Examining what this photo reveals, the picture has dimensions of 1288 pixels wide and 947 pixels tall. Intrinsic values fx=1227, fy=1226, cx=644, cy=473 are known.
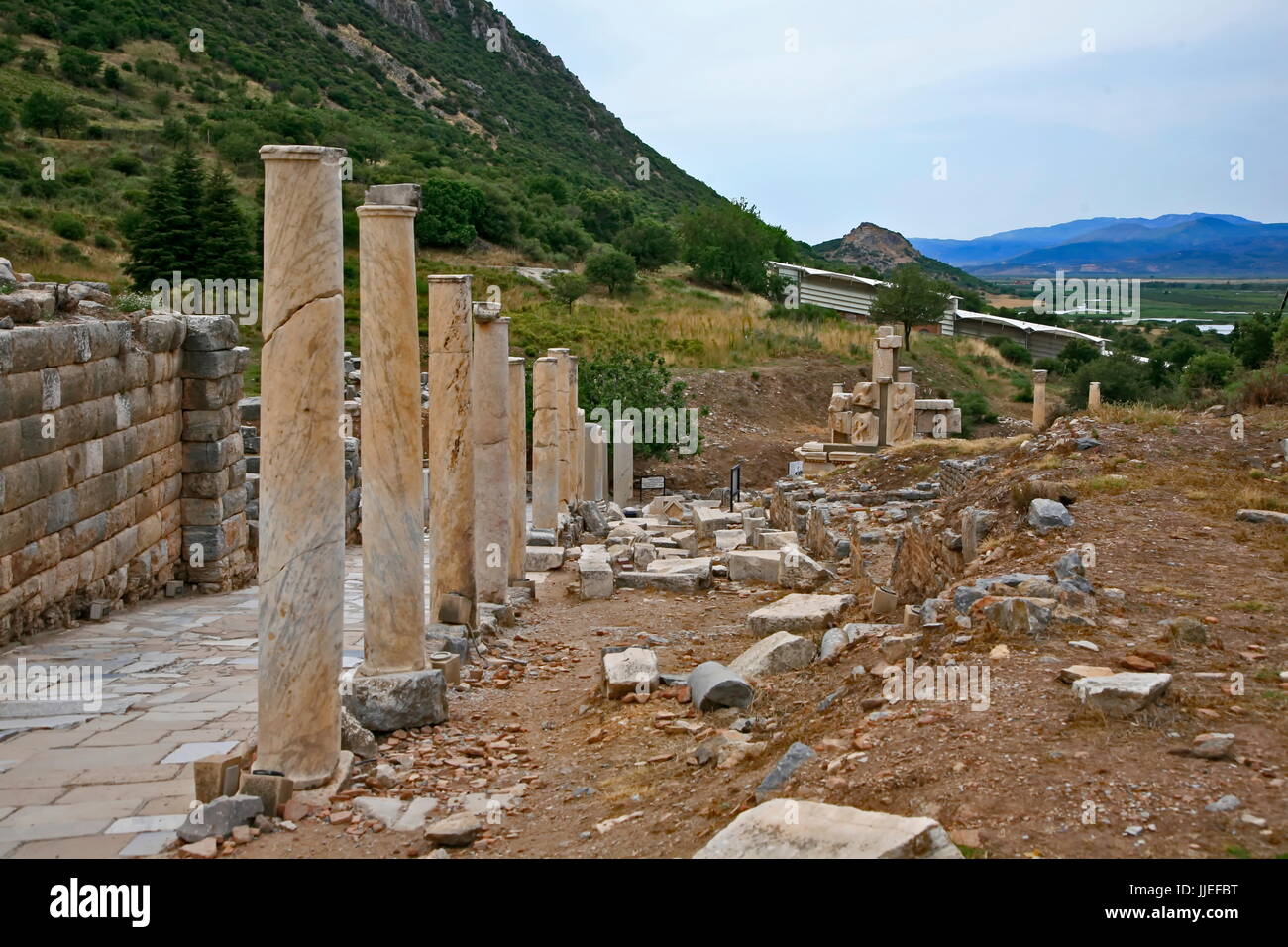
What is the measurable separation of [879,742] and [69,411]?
28.2ft

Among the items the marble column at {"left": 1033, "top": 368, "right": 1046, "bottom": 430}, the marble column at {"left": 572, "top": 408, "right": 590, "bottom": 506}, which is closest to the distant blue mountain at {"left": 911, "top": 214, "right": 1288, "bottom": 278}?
the marble column at {"left": 1033, "top": 368, "right": 1046, "bottom": 430}

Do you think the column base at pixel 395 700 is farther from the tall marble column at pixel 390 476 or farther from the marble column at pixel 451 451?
the marble column at pixel 451 451

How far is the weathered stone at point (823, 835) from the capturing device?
4520 millimetres

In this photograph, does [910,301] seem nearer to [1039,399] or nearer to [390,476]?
[1039,399]

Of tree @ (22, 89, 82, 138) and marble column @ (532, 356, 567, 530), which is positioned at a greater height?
tree @ (22, 89, 82, 138)

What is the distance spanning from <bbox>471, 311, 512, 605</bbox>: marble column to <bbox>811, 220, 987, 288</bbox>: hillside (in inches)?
4057

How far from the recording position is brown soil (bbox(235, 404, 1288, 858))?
16.3 feet

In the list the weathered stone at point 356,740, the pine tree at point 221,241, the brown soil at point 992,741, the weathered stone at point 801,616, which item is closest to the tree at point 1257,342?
the brown soil at point 992,741

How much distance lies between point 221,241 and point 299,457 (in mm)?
29960

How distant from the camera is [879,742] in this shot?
6.06m

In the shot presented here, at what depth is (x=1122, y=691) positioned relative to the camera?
5.89 metres

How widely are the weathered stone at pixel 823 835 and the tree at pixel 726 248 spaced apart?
53458mm

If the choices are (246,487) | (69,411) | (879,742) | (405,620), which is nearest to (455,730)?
(405,620)

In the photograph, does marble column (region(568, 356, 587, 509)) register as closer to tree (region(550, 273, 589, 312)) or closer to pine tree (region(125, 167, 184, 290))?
pine tree (region(125, 167, 184, 290))
